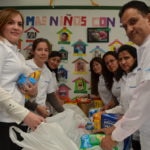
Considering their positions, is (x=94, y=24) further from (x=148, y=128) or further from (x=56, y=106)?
(x=148, y=128)

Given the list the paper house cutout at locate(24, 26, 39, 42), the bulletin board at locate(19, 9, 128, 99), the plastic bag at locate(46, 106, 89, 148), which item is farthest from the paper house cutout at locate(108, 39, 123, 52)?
the plastic bag at locate(46, 106, 89, 148)

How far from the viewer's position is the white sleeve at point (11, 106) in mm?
1182

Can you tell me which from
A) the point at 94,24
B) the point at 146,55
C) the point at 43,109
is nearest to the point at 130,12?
the point at 146,55

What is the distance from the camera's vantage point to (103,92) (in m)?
2.79

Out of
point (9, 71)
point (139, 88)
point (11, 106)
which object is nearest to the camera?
point (139, 88)

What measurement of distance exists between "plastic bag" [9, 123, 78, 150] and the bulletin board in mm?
1773

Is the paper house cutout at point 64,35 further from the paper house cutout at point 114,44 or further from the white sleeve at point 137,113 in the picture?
the white sleeve at point 137,113

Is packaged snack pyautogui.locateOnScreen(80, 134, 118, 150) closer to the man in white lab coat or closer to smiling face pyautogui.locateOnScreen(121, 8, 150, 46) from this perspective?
the man in white lab coat

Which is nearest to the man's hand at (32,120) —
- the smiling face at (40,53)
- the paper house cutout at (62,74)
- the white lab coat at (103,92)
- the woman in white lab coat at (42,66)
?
the woman in white lab coat at (42,66)

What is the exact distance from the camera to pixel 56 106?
2.42 meters

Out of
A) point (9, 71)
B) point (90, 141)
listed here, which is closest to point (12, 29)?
point (9, 71)

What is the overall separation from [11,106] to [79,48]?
→ 1.88 meters

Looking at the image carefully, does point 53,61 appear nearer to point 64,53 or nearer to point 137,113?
point 64,53

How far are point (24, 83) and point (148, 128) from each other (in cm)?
63
